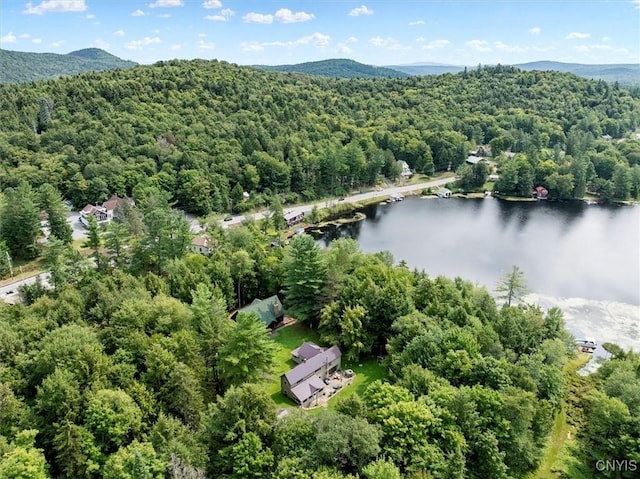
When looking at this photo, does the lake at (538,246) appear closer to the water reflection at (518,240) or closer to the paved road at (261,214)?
the water reflection at (518,240)

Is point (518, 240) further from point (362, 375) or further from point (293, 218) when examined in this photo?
point (362, 375)

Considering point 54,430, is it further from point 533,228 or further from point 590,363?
point 533,228

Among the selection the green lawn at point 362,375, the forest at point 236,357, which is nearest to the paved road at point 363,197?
the forest at point 236,357

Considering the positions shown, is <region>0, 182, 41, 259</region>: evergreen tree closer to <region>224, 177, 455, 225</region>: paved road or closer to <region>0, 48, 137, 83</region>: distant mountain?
<region>224, 177, 455, 225</region>: paved road

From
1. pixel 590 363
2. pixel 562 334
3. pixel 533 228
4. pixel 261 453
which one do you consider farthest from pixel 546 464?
pixel 533 228

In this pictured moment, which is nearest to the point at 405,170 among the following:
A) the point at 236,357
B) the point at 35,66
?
the point at 236,357
